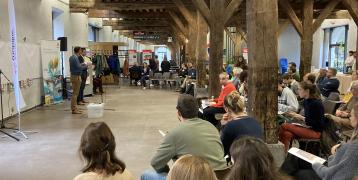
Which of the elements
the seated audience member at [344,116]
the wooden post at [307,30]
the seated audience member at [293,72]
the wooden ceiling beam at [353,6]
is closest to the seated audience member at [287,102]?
the seated audience member at [344,116]

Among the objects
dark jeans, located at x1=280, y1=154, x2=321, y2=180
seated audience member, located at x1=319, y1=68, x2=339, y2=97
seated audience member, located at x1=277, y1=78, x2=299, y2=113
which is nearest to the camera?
dark jeans, located at x1=280, y1=154, x2=321, y2=180

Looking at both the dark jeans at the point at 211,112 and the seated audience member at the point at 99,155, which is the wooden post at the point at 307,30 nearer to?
the dark jeans at the point at 211,112

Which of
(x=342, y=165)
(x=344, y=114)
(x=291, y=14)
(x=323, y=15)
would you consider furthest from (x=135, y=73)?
(x=342, y=165)

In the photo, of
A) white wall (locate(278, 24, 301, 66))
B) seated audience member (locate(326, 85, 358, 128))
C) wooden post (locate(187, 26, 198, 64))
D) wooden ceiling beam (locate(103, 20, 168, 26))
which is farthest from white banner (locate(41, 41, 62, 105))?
white wall (locate(278, 24, 301, 66))

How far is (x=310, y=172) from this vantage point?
122 inches

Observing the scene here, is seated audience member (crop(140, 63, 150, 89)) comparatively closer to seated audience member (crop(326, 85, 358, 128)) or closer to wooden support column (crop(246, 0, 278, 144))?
seated audience member (crop(326, 85, 358, 128))

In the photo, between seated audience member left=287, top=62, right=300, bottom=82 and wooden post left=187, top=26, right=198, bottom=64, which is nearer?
seated audience member left=287, top=62, right=300, bottom=82

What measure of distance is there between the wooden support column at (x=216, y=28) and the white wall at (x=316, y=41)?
416 inches

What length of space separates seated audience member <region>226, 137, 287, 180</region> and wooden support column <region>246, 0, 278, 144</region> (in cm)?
249

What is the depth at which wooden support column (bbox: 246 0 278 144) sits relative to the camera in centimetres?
428

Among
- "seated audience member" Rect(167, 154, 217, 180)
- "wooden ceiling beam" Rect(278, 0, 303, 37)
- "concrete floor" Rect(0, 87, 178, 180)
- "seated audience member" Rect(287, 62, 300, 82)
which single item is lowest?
"concrete floor" Rect(0, 87, 178, 180)

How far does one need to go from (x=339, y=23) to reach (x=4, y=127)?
1653cm

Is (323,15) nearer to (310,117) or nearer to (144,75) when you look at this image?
(310,117)

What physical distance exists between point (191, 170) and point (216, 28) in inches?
292
